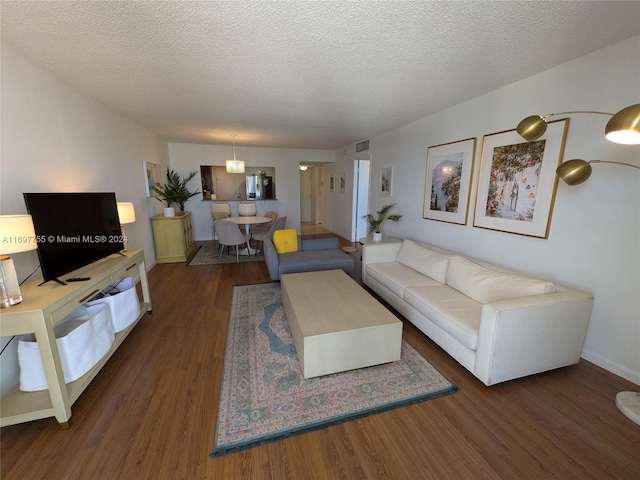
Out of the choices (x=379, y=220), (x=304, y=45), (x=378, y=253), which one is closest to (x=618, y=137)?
(x=304, y=45)

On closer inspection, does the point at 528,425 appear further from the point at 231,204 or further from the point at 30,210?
the point at 231,204

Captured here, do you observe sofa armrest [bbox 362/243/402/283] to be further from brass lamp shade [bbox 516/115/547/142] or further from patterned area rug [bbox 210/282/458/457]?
brass lamp shade [bbox 516/115/547/142]

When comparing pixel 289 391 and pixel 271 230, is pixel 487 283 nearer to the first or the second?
pixel 289 391

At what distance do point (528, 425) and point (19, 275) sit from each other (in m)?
3.63

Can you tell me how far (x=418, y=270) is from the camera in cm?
316

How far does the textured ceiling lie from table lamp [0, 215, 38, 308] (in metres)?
1.22

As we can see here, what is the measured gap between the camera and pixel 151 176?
15.7 ft

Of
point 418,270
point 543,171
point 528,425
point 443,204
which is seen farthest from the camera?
point 443,204

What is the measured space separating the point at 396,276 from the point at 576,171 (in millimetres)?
1772

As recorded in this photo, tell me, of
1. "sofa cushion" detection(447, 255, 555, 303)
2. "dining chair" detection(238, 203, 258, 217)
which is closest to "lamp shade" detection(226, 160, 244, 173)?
"dining chair" detection(238, 203, 258, 217)

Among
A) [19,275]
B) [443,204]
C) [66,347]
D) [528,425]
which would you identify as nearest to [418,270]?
[443,204]

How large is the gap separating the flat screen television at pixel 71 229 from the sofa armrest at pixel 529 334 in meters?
2.99

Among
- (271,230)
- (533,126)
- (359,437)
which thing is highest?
(533,126)

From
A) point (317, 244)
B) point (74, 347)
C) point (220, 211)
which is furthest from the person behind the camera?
point (220, 211)
